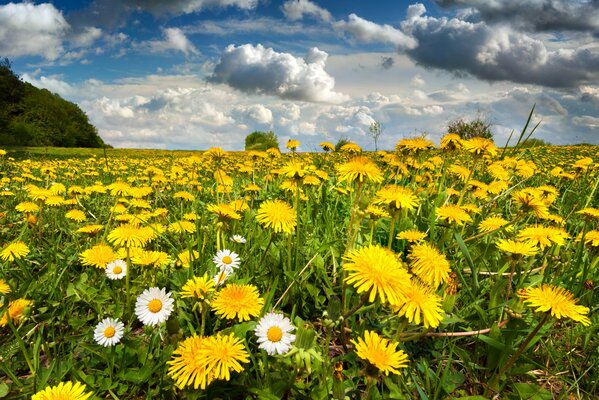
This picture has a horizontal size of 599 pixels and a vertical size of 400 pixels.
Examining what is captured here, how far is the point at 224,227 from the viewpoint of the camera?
212 centimetres

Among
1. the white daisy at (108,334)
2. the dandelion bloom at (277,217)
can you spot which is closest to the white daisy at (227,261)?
the dandelion bloom at (277,217)

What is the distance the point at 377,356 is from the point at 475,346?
3.02 feet

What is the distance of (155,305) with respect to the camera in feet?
4.90

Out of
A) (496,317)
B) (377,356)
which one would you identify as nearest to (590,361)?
(496,317)

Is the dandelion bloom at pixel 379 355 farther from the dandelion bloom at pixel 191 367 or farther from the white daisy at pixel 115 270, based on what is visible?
the white daisy at pixel 115 270

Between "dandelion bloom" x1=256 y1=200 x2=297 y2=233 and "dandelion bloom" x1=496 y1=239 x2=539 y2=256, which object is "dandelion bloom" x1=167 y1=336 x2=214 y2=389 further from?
"dandelion bloom" x1=496 y1=239 x2=539 y2=256

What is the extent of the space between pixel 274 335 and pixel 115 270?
111 cm

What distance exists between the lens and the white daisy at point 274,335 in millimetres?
1239

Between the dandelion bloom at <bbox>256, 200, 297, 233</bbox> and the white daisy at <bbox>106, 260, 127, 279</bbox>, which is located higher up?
the dandelion bloom at <bbox>256, 200, 297, 233</bbox>

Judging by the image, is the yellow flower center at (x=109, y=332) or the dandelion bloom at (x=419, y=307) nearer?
the dandelion bloom at (x=419, y=307)

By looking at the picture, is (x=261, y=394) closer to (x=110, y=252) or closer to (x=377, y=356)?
(x=377, y=356)

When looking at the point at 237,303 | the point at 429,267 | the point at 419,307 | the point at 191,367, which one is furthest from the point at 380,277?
the point at 191,367

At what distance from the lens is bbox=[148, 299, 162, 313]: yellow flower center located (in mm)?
1489

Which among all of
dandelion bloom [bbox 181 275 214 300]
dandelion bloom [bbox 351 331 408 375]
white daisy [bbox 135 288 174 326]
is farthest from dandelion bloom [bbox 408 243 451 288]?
white daisy [bbox 135 288 174 326]
